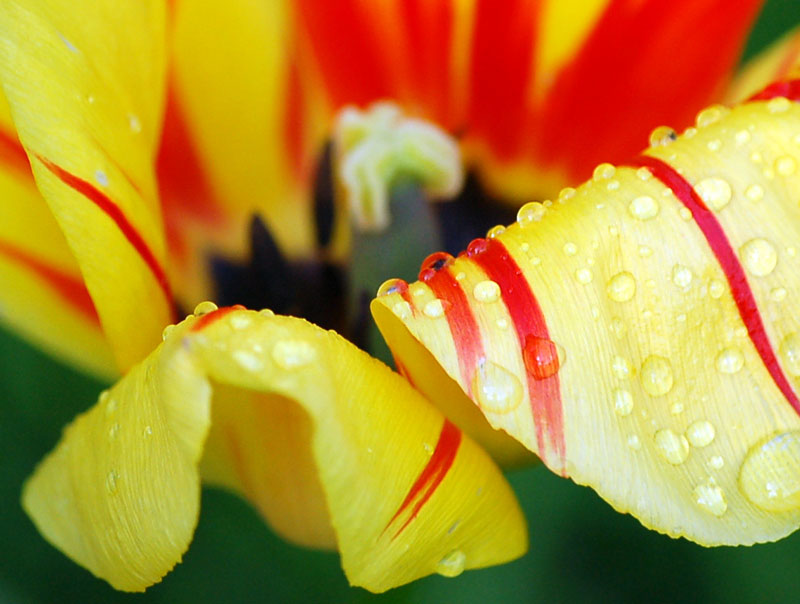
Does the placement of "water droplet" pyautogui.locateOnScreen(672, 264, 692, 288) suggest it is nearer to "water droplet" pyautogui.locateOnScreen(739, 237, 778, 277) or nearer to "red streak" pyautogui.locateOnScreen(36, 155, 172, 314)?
"water droplet" pyautogui.locateOnScreen(739, 237, 778, 277)

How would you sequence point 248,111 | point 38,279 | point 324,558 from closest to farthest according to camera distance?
point 38,279
point 324,558
point 248,111

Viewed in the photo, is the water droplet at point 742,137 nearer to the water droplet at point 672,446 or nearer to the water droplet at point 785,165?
the water droplet at point 785,165

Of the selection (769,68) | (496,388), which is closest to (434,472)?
(496,388)

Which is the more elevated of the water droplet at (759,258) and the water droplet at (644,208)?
the water droplet at (644,208)

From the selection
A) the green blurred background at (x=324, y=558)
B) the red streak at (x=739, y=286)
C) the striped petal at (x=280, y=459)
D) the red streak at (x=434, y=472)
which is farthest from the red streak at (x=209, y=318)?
the green blurred background at (x=324, y=558)

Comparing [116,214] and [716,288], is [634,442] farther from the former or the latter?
[116,214]
